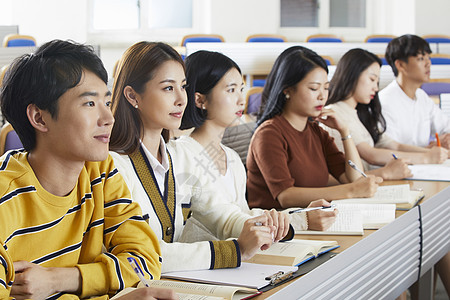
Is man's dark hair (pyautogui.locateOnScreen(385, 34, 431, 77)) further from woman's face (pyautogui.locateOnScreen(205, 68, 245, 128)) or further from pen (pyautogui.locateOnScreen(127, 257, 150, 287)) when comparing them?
pen (pyautogui.locateOnScreen(127, 257, 150, 287))

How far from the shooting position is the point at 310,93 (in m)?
2.22

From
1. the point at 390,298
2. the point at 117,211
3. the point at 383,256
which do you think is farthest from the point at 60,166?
the point at 390,298

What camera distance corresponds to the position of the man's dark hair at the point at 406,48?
331 cm

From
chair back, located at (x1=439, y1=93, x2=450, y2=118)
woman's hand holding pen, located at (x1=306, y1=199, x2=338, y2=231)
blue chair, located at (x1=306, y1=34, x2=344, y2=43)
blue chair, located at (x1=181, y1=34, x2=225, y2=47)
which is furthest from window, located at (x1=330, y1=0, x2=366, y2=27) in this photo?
woman's hand holding pen, located at (x1=306, y1=199, x2=338, y2=231)

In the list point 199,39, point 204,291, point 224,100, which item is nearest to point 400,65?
point 224,100

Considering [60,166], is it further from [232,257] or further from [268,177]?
[268,177]

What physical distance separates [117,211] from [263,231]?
0.36 m

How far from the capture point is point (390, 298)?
5.78ft

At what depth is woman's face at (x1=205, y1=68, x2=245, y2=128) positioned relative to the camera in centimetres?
181

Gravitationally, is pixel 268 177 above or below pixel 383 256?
above

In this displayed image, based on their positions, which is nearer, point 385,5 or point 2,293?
point 2,293

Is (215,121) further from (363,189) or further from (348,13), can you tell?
(348,13)

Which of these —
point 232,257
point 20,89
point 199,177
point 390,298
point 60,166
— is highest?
point 20,89

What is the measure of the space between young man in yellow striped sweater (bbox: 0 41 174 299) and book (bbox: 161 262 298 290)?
5.0 inches
